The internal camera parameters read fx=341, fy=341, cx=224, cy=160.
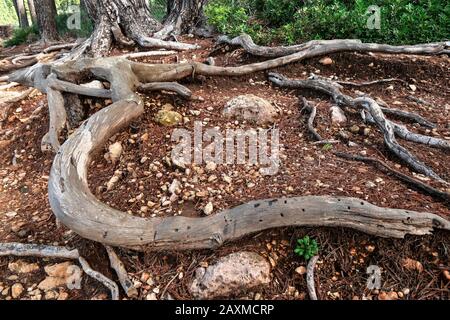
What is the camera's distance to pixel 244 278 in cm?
252

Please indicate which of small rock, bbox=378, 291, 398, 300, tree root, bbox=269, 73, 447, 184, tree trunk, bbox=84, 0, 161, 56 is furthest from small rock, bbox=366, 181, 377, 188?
tree trunk, bbox=84, 0, 161, 56

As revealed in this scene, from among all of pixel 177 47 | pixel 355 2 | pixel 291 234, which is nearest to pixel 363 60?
pixel 355 2

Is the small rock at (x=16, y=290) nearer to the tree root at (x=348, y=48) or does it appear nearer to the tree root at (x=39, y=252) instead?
the tree root at (x=39, y=252)

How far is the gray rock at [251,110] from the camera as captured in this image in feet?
13.5

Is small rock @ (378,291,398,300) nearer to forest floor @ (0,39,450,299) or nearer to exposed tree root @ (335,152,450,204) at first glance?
forest floor @ (0,39,450,299)

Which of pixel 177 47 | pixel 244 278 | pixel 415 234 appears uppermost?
pixel 177 47

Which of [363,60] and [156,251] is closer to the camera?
[156,251]

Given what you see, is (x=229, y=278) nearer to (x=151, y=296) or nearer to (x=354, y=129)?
(x=151, y=296)

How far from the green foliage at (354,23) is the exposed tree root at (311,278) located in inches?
187

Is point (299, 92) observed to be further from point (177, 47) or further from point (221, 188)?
point (177, 47)

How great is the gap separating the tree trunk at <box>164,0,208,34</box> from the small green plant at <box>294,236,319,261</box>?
5.83m

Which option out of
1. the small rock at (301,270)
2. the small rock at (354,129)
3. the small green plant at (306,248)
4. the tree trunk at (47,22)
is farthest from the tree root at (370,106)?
the tree trunk at (47,22)

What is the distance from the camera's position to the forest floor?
8.30 ft

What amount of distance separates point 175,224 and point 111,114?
150cm
